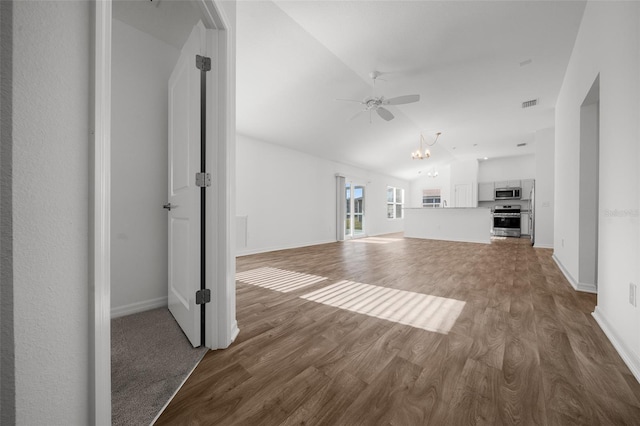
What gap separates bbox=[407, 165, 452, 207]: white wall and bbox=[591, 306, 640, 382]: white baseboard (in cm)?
922

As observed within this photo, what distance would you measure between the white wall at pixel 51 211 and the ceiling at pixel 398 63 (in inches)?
95.9

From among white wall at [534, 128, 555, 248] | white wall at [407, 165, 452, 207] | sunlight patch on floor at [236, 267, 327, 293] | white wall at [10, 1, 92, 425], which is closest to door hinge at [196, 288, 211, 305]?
white wall at [10, 1, 92, 425]

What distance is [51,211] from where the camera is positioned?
1.95ft

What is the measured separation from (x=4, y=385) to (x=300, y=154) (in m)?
6.17

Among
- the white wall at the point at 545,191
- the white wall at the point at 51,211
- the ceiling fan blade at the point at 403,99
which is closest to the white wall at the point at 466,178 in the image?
the white wall at the point at 545,191

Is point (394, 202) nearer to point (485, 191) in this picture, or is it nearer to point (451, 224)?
point (485, 191)

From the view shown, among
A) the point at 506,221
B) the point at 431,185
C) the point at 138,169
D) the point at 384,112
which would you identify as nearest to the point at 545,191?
the point at 506,221

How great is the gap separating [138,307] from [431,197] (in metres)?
11.9

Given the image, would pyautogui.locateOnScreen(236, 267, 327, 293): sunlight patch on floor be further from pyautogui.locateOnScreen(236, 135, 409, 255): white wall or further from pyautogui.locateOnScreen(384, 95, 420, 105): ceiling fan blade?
pyautogui.locateOnScreen(384, 95, 420, 105): ceiling fan blade

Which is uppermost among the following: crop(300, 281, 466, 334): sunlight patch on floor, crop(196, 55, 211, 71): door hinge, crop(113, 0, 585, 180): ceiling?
crop(113, 0, 585, 180): ceiling

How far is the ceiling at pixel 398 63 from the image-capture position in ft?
8.54

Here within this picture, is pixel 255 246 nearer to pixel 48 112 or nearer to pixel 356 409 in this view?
pixel 356 409

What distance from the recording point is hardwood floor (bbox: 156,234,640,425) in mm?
1019

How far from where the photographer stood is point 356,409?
41.0 inches
